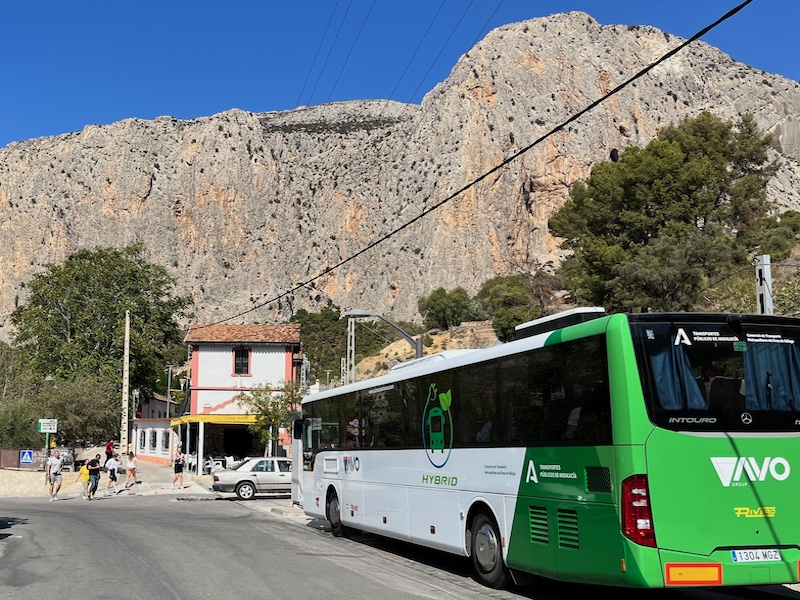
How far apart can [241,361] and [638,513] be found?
42.6 m

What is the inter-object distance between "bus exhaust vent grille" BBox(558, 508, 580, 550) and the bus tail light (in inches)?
34.7

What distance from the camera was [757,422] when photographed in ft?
27.3

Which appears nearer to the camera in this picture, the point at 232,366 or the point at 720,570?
the point at 720,570

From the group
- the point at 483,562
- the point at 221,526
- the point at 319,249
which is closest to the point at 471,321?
the point at 319,249

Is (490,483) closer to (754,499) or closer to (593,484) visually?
(593,484)

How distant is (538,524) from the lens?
31.4ft

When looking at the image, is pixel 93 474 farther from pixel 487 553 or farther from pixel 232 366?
pixel 487 553

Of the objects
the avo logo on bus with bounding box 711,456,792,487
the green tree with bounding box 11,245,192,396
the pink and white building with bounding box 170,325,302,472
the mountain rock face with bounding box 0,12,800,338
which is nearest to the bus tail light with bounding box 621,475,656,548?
the avo logo on bus with bounding box 711,456,792,487

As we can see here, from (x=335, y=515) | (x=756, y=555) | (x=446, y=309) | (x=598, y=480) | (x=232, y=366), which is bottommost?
(x=335, y=515)

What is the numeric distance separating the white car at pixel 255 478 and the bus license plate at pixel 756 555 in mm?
24720

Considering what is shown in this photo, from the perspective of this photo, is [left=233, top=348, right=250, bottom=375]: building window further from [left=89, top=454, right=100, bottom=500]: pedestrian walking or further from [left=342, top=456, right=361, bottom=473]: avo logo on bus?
[left=342, top=456, right=361, bottom=473]: avo logo on bus

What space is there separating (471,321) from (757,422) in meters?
85.6

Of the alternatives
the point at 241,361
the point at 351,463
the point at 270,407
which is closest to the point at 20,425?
the point at 241,361

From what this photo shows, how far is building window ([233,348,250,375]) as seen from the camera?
48.7m
